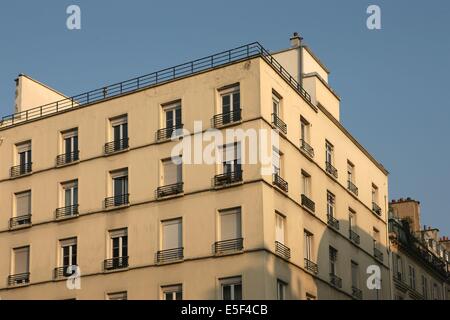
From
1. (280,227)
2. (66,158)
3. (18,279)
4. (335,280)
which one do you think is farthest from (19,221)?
(335,280)

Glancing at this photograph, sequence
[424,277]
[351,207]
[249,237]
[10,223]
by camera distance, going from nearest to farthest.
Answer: [249,237], [10,223], [351,207], [424,277]

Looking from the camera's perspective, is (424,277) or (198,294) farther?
(424,277)

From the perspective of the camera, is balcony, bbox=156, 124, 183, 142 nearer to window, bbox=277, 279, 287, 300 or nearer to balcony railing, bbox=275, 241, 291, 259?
balcony railing, bbox=275, 241, 291, 259

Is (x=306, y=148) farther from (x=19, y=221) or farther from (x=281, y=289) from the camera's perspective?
(x=19, y=221)

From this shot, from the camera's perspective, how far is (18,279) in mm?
55531

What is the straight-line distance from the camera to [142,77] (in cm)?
5488

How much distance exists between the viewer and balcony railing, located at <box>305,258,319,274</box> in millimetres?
52969

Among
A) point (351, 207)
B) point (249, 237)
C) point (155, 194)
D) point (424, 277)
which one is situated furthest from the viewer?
point (424, 277)

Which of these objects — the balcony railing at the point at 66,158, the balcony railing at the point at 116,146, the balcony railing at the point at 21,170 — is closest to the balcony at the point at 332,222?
the balcony railing at the point at 116,146

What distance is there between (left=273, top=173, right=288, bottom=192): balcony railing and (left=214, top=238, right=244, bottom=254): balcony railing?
362cm

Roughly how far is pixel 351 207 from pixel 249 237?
14.3m

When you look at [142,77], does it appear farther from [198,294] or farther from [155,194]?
[198,294]

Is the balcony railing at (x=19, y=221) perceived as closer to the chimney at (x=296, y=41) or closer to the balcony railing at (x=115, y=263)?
the balcony railing at (x=115, y=263)

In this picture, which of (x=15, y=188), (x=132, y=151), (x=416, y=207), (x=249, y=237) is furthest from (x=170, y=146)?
(x=416, y=207)
